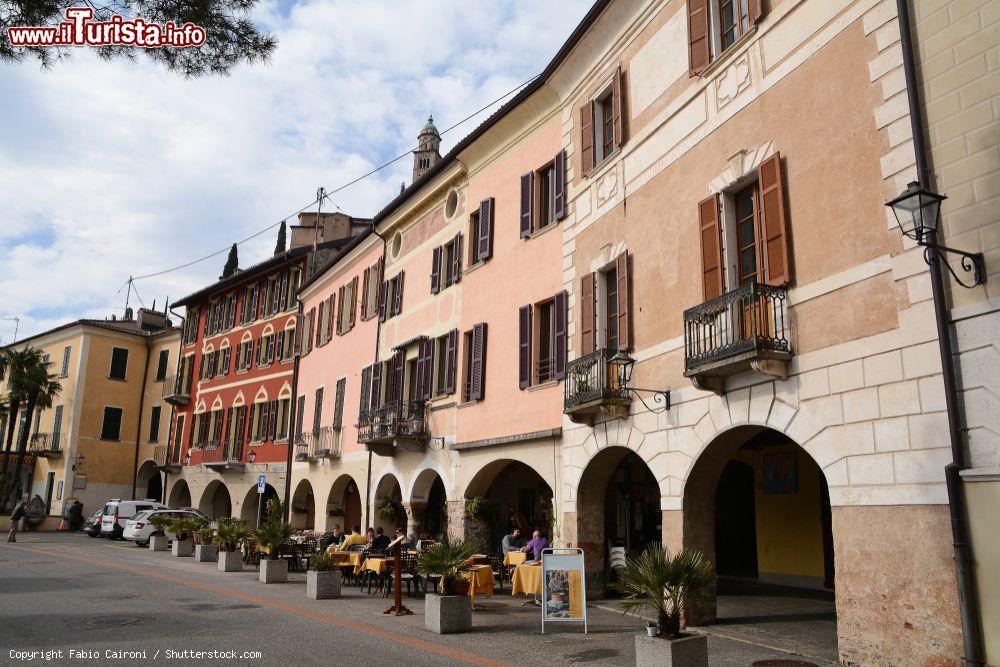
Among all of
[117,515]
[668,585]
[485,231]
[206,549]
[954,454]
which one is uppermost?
[485,231]

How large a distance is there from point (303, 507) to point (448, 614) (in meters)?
20.0

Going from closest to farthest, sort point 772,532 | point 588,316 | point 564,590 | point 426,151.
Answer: point 564,590 → point 588,316 → point 772,532 → point 426,151

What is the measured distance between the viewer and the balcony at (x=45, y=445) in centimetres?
4347

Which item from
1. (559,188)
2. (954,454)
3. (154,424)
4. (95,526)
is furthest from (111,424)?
(954,454)

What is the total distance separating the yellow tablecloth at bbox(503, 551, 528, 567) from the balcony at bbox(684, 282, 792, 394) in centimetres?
592

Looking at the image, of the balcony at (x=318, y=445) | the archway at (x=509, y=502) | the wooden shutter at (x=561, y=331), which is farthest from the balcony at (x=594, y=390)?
the balcony at (x=318, y=445)

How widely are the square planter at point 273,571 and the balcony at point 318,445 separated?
29.1 ft

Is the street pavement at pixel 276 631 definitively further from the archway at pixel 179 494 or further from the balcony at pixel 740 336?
the archway at pixel 179 494

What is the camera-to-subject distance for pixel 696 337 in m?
10.9

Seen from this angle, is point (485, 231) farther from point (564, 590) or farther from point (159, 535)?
point (159, 535)

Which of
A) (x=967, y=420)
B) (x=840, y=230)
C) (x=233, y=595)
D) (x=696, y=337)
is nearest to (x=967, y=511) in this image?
(x=967, y=420)

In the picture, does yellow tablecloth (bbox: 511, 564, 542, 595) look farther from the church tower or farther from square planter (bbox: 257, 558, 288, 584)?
the church tower

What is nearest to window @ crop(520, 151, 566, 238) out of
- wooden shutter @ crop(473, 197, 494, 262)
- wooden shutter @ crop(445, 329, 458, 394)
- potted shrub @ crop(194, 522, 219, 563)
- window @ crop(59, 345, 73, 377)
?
wooden shutter @ crop(473, 197, 494, 262)

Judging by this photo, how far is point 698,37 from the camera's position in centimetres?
1188
